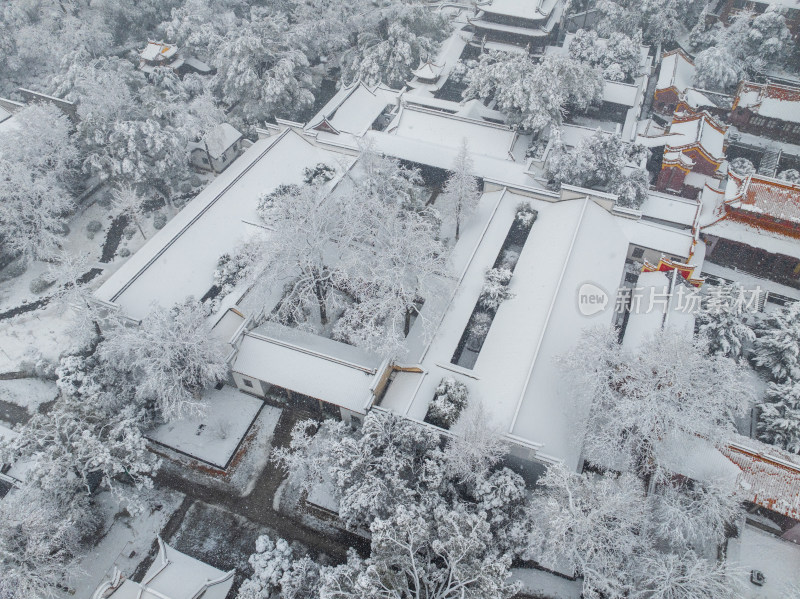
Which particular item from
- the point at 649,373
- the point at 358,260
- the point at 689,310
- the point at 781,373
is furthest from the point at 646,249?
the point at 358,260

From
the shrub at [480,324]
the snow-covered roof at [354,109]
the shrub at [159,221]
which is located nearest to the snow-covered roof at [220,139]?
the shrub at [159,221]

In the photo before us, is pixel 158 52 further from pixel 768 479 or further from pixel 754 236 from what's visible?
pixel 768 479

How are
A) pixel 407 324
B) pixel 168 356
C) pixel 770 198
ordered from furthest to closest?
pixel 770 198 → pixel 407 324 → pixel 168 356

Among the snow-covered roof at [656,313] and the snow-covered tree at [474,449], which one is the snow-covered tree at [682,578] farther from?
the snow-covered roof at [656,313]

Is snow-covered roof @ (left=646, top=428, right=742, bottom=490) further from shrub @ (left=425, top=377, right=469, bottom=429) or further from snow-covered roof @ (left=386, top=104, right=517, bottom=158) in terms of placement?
snow-covered roof @ (left=386, top=104, right=517, bottom=158)

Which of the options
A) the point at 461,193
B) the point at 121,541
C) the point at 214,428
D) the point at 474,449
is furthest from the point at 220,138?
the point at 474,449

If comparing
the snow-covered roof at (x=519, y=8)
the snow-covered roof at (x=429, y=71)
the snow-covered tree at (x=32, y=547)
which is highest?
the snow-covered roof at (x=519, y=8)

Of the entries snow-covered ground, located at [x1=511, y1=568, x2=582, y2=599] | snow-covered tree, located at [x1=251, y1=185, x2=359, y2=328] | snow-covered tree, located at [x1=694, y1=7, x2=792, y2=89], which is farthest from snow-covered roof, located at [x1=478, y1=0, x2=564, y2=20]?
snow-covered ground, located at [x1=511, y1=568, x2=582, y2=599]
